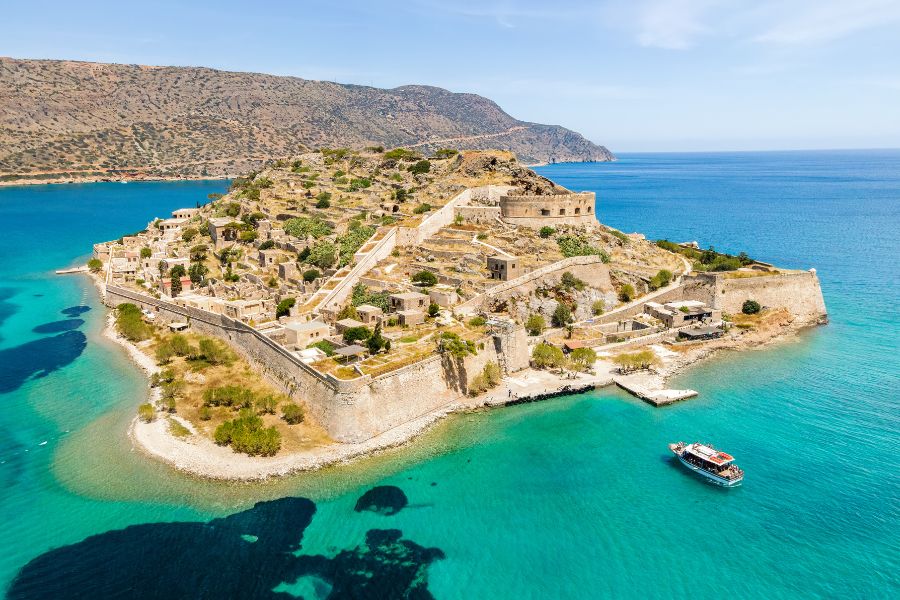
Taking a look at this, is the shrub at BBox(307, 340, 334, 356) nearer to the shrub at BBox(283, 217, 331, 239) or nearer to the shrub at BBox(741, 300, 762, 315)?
the shrub at BBox(283, 217, 331, 239)

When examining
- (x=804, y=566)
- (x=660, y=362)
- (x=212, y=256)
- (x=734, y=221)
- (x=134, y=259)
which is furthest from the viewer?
(x=734, y=221)

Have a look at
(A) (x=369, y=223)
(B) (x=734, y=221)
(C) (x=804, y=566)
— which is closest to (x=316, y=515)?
(C) (x=804, y=566)

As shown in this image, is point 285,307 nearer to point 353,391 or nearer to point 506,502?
point 353,391

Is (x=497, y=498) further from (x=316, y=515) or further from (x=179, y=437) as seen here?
(x=179, y=437)

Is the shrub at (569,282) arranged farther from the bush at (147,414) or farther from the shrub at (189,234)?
the shrub at (189,234)

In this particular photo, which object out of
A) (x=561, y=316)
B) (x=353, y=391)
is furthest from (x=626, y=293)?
(x=353, y=391)
